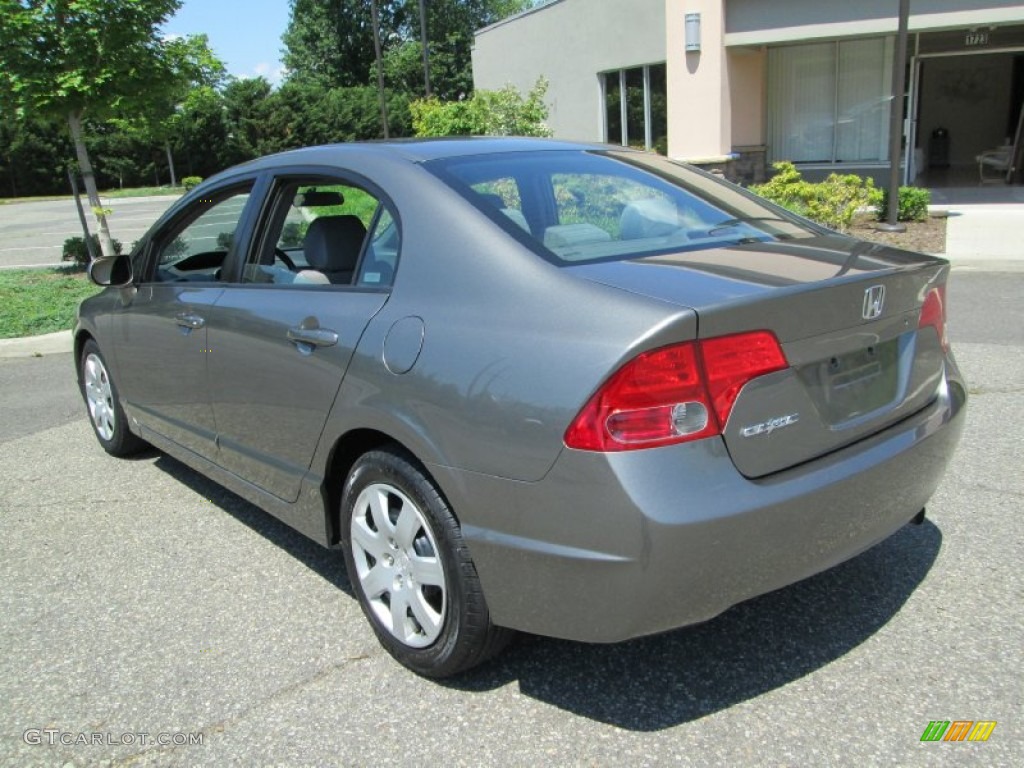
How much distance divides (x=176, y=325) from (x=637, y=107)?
58.0ft

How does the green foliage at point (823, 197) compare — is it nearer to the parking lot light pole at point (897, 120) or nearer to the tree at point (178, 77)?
the parking lot light pole at point (897, 120)

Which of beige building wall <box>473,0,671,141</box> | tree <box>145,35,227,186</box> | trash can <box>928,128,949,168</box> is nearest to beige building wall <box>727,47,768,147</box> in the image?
beige building wall <box>473,0,671,141</box>

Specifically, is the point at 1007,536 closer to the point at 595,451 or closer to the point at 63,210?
the point at 595,451

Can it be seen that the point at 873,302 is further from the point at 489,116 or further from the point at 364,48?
the point at 364,48

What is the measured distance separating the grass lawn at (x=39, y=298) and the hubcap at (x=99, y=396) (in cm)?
334

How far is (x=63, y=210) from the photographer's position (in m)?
33.2

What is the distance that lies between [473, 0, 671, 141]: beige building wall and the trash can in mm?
8711

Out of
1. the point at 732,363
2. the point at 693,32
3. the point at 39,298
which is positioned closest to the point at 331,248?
the point at 732,363

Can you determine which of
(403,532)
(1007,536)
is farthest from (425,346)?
(1007,536)

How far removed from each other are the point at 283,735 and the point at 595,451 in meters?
1.30

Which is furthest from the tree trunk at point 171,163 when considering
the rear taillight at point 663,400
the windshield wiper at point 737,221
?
the rear taillight at point 663,400

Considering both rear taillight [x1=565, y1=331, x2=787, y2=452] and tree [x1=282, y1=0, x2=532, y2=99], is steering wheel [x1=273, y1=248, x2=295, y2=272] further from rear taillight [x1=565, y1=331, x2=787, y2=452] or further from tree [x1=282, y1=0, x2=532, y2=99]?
tree [x1=282, y1=0, x2=532, y2=99]

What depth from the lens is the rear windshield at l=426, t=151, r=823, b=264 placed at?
9.06 feet

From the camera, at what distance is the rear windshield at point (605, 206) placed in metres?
2.76
